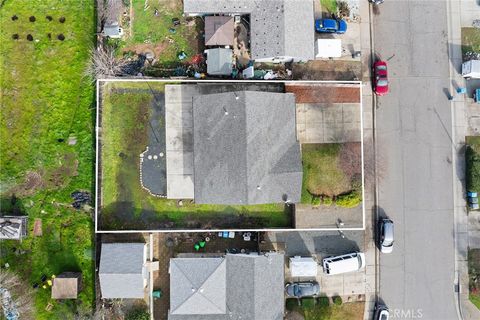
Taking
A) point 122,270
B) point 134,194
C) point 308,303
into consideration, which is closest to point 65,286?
point 122,270

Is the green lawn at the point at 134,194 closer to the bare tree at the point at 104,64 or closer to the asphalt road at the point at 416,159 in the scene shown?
the bare tree at the point at 104,64

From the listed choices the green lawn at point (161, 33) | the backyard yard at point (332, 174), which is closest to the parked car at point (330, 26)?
the backyard yard at point (332, 174)

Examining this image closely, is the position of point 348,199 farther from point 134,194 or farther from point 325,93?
point 134,194

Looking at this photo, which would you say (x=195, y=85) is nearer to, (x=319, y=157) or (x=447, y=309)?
(x=319, y=157)

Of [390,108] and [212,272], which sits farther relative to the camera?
[390,108]

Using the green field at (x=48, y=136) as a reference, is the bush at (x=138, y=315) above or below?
below

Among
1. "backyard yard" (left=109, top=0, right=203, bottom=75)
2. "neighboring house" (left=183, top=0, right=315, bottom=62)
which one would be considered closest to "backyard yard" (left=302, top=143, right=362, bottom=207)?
"neighboring house" (left=183, top=0, right=315, bottom=62)

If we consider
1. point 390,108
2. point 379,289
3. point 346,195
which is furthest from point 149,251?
point 390,108
